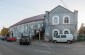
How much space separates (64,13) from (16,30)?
3367cm

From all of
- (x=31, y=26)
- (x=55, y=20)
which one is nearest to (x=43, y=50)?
(x=55, y=20)

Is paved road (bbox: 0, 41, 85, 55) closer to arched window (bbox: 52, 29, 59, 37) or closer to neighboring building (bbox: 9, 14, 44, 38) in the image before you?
arched window (bbox: 52, 29, 59, 37)

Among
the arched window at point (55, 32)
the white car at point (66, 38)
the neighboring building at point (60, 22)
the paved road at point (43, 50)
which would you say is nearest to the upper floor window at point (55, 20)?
the neighboring building at point (60, 22)

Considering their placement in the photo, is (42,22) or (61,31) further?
(42,22)

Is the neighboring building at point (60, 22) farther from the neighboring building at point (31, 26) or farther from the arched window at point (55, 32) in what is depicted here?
the neighboring building at point (31, 26)

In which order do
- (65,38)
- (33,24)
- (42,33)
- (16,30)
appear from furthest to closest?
1. (16,30)
2. (33,24)
3. (42,33)
4. (65,38)

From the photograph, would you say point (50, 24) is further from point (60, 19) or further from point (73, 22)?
point (73, 22)

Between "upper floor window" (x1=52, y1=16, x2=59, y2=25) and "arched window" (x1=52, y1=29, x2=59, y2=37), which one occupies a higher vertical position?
"upper floor window" (x1=52, y1=16, x2=59, y2=25)

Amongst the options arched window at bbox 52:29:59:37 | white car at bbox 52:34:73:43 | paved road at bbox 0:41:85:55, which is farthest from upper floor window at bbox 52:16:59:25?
paved road at bbox 0:41:85:55

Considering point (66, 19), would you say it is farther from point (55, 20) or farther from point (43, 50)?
point (43, 50)

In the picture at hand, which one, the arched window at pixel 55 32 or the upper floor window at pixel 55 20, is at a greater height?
the upper floor window at pixel 55 20

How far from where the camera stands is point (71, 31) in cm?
4566

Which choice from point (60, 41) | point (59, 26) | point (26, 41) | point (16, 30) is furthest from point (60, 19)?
point (16, 30)

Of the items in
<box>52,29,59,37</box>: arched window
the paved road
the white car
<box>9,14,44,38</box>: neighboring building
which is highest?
<box>9,14,44,38</box>: neighboring building
